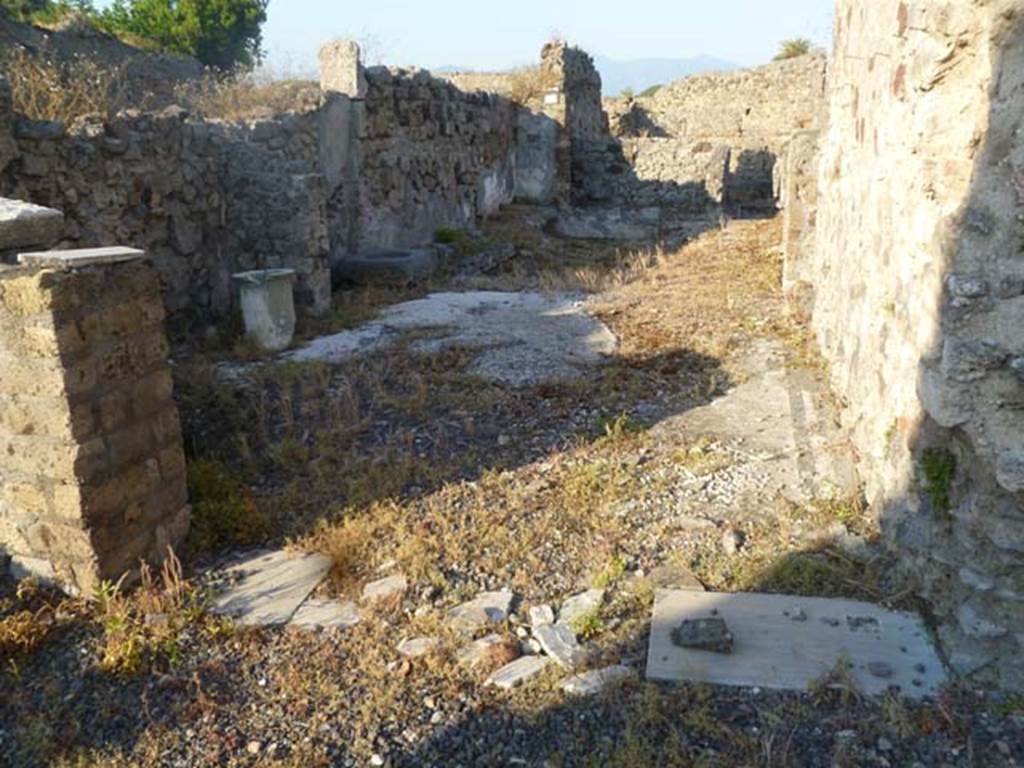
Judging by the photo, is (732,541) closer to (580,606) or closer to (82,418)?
(580,606)

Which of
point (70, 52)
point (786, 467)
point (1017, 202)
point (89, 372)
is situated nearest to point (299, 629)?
point (89, 372)

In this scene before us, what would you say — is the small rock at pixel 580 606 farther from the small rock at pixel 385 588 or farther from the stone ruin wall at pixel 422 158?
the stone ruin wall at pixel 422 158

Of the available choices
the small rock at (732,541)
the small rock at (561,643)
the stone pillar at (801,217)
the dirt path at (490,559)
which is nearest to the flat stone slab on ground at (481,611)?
the dirt path at (490,559)

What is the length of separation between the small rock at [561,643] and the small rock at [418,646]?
360 millimetres

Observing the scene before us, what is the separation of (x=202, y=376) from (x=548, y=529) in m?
2.96

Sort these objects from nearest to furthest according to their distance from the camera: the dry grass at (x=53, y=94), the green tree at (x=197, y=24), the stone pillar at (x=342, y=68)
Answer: the dry grass at (x=53, y=94), the stone pillar at (x=342, y=68), the green tree at (x=197, y=24)

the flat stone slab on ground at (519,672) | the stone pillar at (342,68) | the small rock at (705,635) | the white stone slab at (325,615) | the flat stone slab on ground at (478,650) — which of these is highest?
the stone pillar at (342,68)

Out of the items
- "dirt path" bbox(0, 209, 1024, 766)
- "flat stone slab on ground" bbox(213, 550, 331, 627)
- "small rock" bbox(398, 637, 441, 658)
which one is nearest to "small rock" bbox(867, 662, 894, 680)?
"dirt path" bbox(0, 209, 1024, 766)

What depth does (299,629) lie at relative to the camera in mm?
3152

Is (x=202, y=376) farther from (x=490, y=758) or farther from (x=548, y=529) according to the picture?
(x=490, y=758)

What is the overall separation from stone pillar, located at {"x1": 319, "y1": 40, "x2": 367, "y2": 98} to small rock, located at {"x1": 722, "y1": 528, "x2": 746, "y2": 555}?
286 inches

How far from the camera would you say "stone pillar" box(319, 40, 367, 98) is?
30.0ft

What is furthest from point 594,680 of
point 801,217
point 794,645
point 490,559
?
point 801,217

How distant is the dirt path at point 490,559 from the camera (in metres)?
2.54
